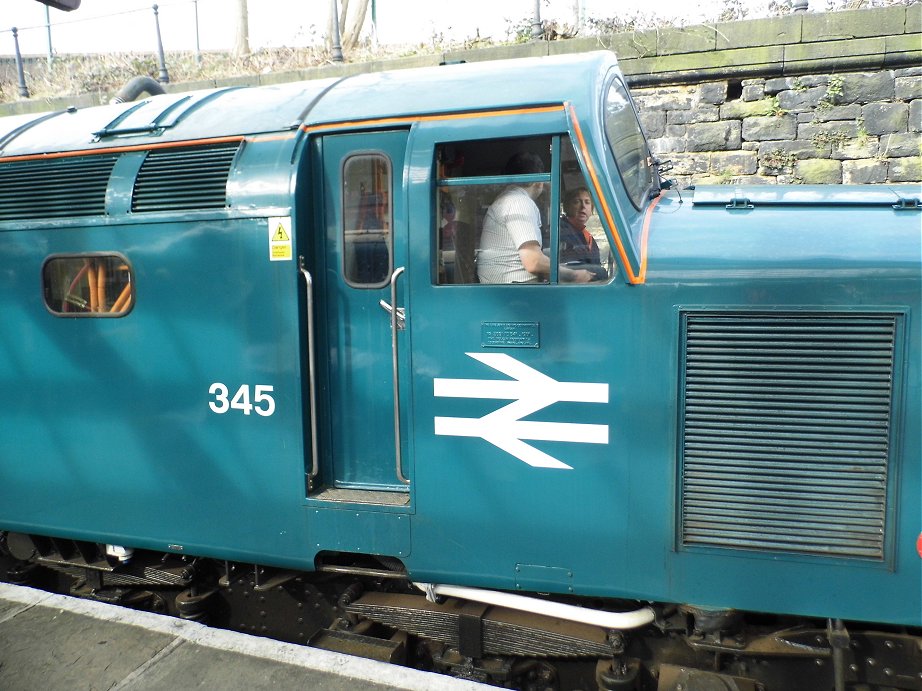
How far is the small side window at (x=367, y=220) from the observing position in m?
3.42

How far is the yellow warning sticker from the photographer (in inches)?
134

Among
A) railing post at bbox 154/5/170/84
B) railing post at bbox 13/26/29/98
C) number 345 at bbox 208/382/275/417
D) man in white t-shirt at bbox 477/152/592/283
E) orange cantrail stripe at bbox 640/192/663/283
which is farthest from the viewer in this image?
railing post at bbox 13/26/29/98

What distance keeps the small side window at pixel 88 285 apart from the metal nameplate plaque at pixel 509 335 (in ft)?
5.97

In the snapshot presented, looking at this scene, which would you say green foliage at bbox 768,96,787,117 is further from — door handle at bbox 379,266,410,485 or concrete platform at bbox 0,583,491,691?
concrete platform at bbox 0,583,491,691

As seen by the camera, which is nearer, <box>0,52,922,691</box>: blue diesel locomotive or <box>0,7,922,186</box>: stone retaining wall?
<box>0,52,922,691</box>: blue diesel locomotive

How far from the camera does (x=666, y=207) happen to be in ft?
11.6

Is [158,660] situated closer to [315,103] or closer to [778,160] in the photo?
[315,103]

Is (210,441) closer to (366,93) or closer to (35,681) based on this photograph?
(35,681)

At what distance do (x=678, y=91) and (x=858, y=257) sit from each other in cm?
695

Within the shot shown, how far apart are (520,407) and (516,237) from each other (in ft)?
2.35

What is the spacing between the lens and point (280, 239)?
11.2ft

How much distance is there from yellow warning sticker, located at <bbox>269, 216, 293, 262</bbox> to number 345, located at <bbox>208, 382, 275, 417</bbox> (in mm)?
607

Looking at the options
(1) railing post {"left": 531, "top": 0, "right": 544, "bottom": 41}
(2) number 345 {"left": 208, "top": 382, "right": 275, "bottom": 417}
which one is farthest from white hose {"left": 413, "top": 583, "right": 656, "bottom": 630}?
(1) railing post {"left": 531, "top": 0, "right": 544, "bottom": 41}

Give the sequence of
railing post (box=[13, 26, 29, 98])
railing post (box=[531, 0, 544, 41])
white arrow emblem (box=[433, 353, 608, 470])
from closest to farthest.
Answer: white arrow emblem (box=[433, 353, 608, 470]) → railing post (box=[531, 0, 544, 41]) → railing post (box=[13, 26, 29, 98])
